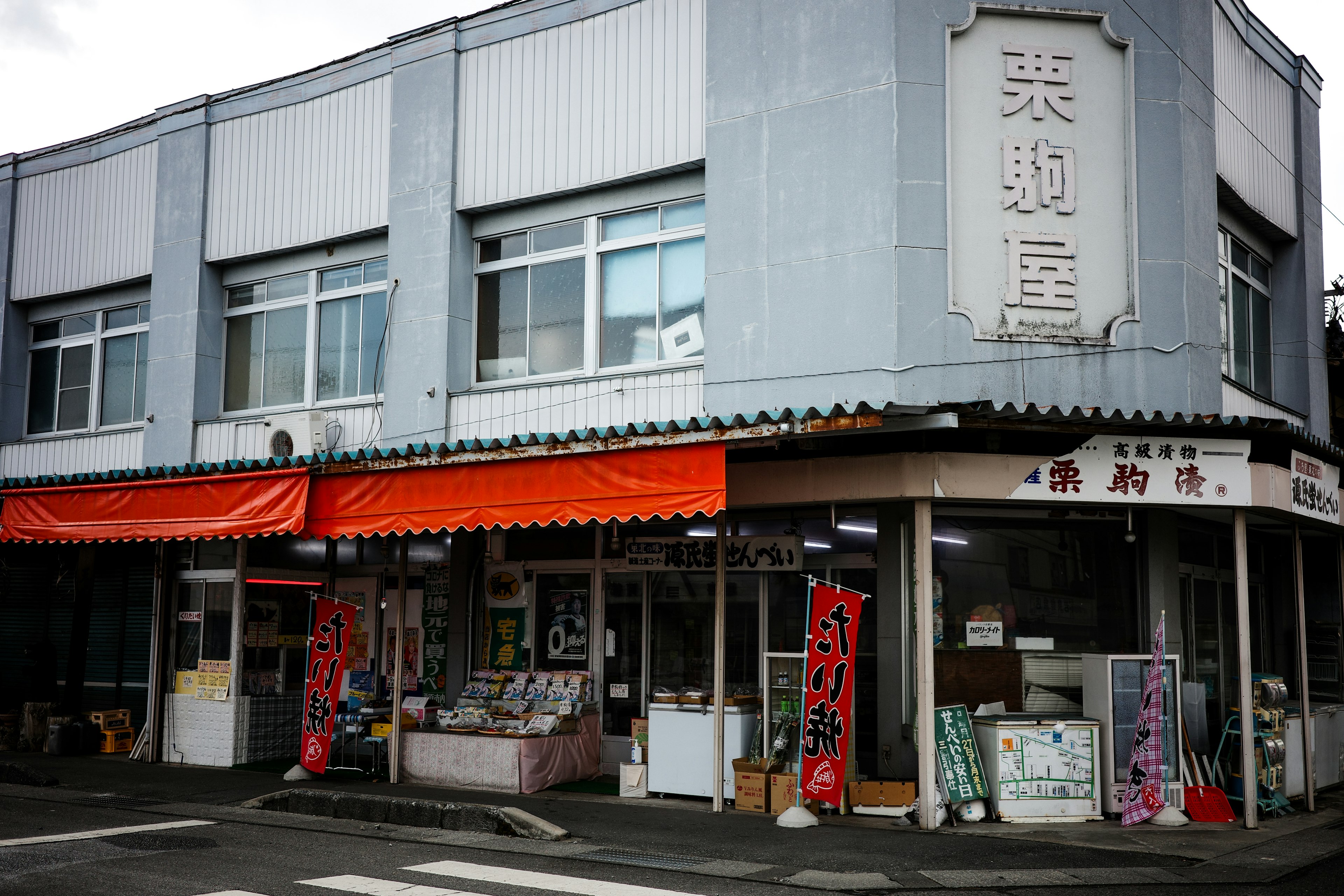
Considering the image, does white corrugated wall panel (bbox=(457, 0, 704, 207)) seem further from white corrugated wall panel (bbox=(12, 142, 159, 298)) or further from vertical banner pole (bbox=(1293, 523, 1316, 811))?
vertical banner pole (bbox=(1293, 523, 1316, 811))

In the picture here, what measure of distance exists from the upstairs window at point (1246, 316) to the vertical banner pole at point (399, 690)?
990 centimetres

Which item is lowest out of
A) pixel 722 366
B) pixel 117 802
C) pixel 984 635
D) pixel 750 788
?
pixel 117 802

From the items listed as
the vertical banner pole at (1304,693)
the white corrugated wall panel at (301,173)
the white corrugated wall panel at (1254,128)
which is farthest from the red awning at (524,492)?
the white corrugated wall panel at (1254,128)

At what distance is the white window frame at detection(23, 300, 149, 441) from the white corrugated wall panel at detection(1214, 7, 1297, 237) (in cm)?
1533

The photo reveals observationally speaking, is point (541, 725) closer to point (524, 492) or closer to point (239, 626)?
point (524, 492)

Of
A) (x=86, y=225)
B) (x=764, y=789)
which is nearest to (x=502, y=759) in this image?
(x=764, y=789)

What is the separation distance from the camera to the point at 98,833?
34.3ft

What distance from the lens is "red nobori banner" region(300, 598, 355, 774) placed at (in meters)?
13.4

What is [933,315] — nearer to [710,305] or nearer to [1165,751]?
[710,305]

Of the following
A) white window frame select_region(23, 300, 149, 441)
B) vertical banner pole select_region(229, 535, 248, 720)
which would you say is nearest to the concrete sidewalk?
vertical banner pole select_region(229, 535, 248, 720)

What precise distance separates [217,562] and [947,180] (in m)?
11.1

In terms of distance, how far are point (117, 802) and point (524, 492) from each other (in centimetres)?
597

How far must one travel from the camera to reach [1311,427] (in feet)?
49.7

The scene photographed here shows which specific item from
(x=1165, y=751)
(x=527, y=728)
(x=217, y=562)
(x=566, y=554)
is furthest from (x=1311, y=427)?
(x=217, y=562)
